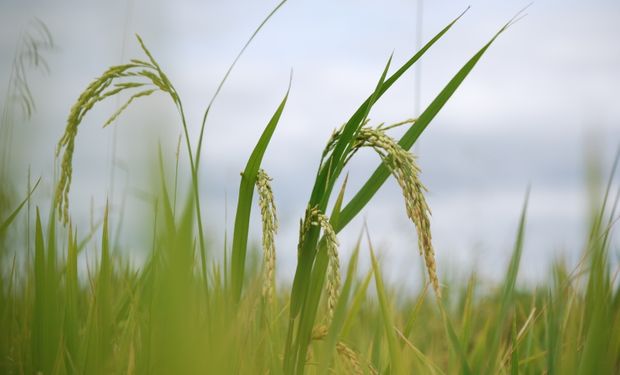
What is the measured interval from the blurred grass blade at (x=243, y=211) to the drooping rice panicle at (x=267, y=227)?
43 millimetres

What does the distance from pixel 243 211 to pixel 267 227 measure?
0.21m

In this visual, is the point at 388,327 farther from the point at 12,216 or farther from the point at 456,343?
the point at 12,216

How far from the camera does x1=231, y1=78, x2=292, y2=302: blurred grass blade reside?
1811mm

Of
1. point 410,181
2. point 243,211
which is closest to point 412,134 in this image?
point 410,181

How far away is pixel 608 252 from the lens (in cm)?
241

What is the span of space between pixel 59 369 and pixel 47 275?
0.30 m

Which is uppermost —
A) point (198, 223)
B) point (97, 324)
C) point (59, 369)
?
point (198, 223)

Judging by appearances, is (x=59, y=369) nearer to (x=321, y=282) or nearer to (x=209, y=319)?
(x=209, y=319)

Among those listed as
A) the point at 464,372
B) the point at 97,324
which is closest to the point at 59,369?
the point at 97,324

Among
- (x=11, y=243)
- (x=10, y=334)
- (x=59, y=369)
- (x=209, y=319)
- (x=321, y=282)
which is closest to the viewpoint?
(x=209, y=319)

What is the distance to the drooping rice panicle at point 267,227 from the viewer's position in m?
1.63

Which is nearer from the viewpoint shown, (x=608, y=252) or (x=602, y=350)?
(x=602, y=350)

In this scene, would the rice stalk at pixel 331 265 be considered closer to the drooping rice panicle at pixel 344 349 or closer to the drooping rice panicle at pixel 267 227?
the drooping rice panicle at pixel 267 227

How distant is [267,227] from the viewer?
5.51 feet
